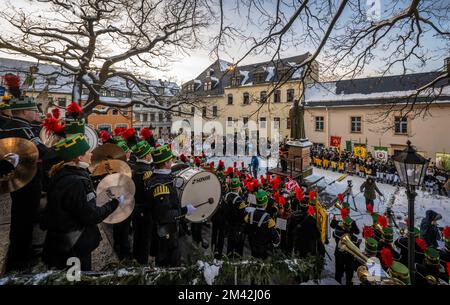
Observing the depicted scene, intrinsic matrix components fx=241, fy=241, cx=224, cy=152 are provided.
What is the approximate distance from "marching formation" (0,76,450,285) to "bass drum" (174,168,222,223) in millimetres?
15

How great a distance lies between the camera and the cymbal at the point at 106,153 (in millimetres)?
4145

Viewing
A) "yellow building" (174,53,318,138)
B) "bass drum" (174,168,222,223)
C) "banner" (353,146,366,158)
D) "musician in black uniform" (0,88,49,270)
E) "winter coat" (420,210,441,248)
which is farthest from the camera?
"yellow building" (174,53,318,138)

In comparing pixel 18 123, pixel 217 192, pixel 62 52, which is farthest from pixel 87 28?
pixel 217 192

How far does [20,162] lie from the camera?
2.51 meters

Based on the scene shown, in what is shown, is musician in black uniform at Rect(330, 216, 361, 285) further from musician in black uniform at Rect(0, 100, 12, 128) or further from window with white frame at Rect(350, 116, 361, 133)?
window with white frame at Rect(350, 116, 361, 133)

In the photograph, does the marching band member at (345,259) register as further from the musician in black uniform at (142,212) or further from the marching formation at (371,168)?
the marching formation at (371,168)

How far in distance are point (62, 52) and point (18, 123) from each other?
23.6 ft

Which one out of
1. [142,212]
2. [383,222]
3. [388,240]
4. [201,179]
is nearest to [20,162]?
[142,212]

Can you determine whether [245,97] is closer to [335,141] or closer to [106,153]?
[335,141]

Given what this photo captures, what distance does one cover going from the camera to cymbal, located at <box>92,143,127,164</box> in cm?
414

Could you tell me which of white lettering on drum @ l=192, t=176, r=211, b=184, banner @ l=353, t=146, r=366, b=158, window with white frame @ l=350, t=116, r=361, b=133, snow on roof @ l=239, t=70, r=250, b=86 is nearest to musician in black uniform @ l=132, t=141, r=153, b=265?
white lettering on drum @ l=192, t=176, r=211, b=184

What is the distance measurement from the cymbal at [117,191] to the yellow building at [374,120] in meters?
17.9

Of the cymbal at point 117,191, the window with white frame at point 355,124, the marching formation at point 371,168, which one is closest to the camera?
the cymbal at point 117,191

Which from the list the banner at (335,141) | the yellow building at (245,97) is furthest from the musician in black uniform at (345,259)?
the yellow building at (245,97)
